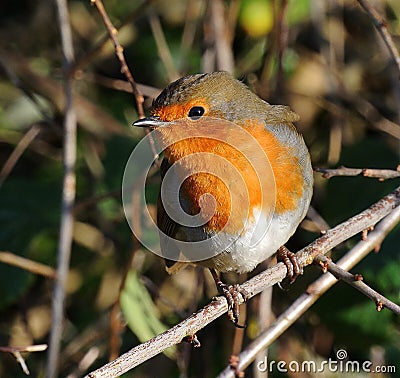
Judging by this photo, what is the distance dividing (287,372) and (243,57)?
182 cm

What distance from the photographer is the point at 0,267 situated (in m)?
3.59

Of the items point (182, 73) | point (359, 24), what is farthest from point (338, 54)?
point (182, 73)

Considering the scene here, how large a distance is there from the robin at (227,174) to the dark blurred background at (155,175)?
52 cm

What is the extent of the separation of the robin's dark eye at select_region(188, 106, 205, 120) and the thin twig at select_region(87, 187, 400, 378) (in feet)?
1.85

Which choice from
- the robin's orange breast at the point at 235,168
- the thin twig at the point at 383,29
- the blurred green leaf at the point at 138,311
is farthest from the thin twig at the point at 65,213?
the thin twig at the point at 383,29

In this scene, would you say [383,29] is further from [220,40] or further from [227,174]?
[220,40]

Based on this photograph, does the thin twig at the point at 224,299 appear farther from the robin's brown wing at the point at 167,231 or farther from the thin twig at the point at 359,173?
the robin's brown wing at the point at 167,231

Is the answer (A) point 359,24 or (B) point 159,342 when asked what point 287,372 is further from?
(A) point 359,24

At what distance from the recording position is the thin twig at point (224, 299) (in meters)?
1.88

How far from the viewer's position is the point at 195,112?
2.53 metres

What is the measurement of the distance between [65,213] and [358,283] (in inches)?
55.8

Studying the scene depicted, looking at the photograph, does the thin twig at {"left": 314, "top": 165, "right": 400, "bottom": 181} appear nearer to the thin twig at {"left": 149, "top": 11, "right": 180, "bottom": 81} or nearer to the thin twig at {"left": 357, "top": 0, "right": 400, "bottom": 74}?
the thin twig at {"left": 357, "top": 0, "right": 400, "bottom": 74}

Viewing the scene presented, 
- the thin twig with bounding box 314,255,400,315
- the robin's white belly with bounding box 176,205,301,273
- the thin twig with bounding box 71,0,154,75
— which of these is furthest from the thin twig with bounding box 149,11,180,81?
the thin twig with bounding box 314,255,400,315

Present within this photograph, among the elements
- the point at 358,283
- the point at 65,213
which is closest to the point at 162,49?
the point at 65,213
